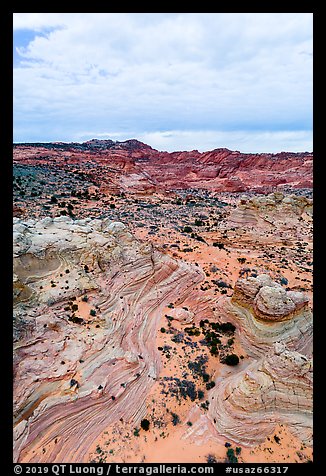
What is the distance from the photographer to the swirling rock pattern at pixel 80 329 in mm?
9398

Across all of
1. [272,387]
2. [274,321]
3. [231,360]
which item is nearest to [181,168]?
[274,321]

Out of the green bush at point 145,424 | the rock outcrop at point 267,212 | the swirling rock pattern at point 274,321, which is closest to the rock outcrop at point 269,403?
the swirling rock pattern at point 274,321

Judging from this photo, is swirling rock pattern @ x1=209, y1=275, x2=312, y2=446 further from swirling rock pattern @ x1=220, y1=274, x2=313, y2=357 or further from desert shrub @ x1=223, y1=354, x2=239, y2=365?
desert shrub @ x1=223, y1=354, x2=239, y2=365

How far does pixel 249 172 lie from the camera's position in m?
102

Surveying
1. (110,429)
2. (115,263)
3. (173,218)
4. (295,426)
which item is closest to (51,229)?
(115,263)

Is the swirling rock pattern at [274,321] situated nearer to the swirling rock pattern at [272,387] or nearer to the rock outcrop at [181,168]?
the swirling rock pattern at [272,387]

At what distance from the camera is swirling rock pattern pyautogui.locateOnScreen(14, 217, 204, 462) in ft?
30.8

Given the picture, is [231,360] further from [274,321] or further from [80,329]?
[80,329]

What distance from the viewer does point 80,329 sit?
12.7 metres

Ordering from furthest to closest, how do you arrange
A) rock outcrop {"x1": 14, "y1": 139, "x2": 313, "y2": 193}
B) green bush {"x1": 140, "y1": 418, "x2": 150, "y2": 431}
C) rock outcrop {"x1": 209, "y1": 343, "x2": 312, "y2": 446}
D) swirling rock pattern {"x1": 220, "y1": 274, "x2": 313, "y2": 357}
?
rock outcrop {"x1": 14, "y1": 139, "x2": 313, "y2": 193}, swirling rock pattern {"x1": 220, "y1": 274, "x2": 313, "y2": 357}, green bush {"x1": 140, "y1": 418, "x2": 150, "y2": 431}, rock outcrop {"x1": 209, "y1": 343, "x2": 312, "y2": 446}

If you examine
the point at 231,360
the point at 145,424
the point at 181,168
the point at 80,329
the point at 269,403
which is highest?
the point at 181,168

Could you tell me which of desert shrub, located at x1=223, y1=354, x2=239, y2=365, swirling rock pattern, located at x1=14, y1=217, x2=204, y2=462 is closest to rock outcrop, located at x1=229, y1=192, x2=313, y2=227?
swirling rock pattern, located at x1=14, y1=217, x2=204, y2=462
